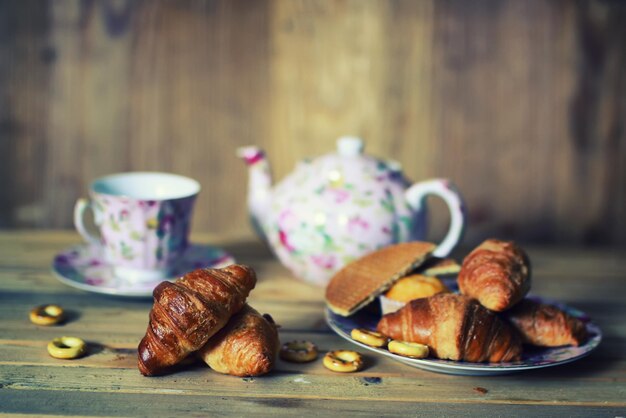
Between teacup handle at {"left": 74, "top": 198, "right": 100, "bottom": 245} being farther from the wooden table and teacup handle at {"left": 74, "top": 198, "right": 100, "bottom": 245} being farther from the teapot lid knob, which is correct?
the teapot lid knob

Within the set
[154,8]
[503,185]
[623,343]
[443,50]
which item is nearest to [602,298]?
[623,343]

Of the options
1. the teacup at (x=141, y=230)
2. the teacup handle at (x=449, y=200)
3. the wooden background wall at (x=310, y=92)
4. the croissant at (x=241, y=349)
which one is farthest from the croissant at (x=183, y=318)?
the wooden background wall at (x=310, y=92)

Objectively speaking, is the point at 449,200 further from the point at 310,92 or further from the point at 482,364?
the point at 310,92

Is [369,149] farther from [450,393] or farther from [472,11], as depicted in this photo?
[450,393]

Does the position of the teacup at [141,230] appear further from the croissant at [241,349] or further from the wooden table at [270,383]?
the croissant at [241,349]

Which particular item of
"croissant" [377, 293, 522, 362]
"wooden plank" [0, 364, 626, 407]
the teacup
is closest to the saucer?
the teacup

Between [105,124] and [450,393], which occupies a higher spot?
[105,124]
